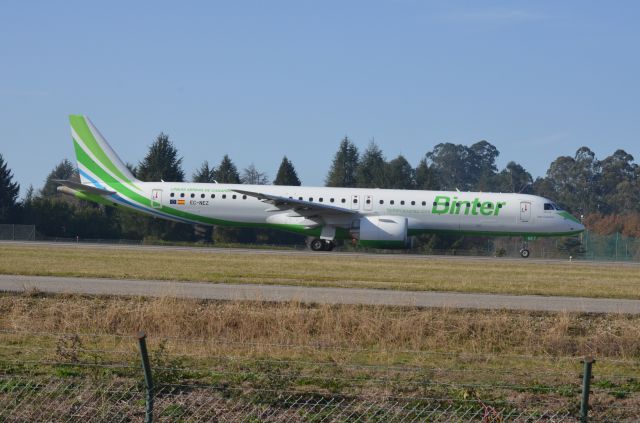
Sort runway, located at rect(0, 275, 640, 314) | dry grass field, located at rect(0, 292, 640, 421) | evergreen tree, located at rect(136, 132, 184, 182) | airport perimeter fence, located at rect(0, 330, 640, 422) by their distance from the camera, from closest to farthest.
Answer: airport perimeter fence, located at rect(0, 330, 640, 422)
dry grass field, located at rect(0, 292, 640, 421)
runway, located at rect(0, 275, 640, 314)
evergreen tree, located at rect(136, 132, 184, 182)

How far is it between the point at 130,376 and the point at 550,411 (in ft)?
18.3

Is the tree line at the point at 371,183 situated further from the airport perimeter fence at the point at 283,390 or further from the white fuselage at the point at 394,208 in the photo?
the airport perimeter fence at the point at 283,390

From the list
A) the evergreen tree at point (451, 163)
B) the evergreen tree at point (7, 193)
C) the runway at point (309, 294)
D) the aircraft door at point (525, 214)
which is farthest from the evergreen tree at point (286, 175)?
the evergreen tree at point (451, 163)

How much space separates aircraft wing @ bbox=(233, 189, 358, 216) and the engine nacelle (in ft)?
4.14

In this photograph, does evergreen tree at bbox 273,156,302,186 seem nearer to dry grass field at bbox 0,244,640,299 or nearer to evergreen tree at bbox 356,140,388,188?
evergreen tree at bbox 356,140,388,188

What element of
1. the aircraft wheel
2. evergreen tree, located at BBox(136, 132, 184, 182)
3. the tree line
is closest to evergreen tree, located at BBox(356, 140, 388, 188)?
the tree line

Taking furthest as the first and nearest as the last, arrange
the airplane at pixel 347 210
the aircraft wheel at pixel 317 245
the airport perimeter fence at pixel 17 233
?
the airport perimeter fence at pixel 17 233
the aircraft wheel at pixel 317 245
the airplane at pixel 347 210

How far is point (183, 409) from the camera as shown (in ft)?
Answer: 37.5

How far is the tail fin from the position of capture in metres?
50.1

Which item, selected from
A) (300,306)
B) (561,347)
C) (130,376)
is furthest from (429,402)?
(300,306)

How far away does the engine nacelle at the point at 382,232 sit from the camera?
45.8m

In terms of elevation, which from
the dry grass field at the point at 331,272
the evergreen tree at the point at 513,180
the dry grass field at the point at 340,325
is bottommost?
the dry grass field at the point at 340,325

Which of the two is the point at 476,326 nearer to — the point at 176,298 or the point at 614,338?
the point at 614,338

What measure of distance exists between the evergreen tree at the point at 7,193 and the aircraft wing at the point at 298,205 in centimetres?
2756
